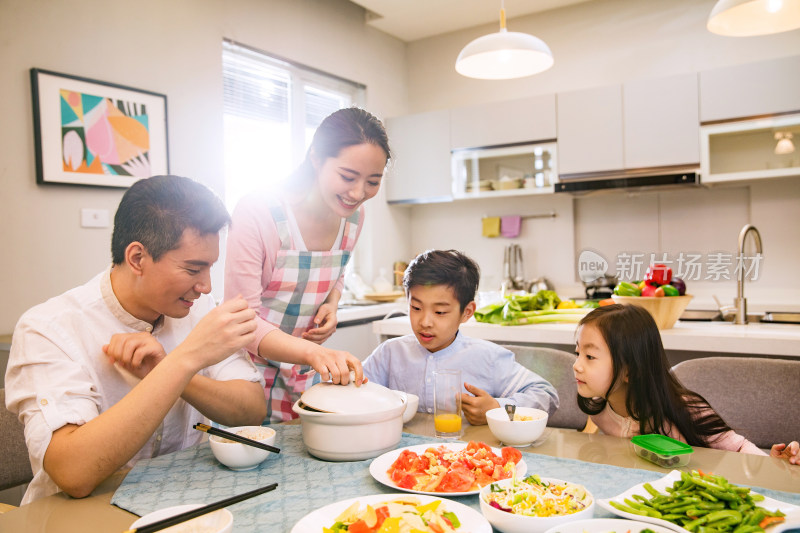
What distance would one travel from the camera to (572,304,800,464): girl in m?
1.47

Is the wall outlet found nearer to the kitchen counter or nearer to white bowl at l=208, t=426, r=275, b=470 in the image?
the kitchen counter

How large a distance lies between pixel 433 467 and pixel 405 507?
21cm

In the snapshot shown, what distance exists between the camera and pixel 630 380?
1.56 metres

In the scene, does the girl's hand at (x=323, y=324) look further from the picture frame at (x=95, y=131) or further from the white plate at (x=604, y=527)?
the picture frame at (x=95, y=131)

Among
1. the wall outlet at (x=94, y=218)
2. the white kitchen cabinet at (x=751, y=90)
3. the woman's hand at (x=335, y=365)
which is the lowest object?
the woman's hand at (x=335, y=365)

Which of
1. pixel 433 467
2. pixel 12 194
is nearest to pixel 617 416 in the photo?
pixel 433 467

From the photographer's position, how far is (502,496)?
0.89 m

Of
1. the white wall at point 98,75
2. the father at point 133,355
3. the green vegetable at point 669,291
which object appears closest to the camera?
the father at point 133,355

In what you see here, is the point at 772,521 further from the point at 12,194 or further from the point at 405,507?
the point at 12,194

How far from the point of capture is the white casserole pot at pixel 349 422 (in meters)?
1.12

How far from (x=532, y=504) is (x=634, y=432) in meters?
0.78

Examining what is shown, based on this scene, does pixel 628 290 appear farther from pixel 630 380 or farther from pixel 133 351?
pixel 133 351

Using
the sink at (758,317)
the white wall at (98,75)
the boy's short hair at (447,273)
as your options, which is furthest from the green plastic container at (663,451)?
the white wall at (98,75)

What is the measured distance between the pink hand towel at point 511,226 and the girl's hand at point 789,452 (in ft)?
11.7
